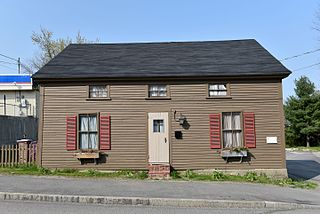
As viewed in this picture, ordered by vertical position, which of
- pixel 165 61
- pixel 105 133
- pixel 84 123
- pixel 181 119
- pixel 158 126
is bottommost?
pixel 105 133

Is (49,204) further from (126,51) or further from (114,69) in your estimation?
(126,51)

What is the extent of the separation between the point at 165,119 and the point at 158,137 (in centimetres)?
85

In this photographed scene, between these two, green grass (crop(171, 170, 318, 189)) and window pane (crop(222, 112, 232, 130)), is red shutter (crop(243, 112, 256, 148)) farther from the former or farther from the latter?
green grass (crop(171, 170, 318, 189))

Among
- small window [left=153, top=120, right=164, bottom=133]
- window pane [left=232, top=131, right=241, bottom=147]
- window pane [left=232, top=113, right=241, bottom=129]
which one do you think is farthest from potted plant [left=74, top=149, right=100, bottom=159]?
window pane [left=232, top=113, right=241, bottom=129]

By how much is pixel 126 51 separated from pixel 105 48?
141cm

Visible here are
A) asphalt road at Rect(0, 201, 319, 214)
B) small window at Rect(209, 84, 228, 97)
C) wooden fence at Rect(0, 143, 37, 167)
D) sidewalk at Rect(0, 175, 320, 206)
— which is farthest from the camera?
wooden fence at Rect(0, 143, 37, 167)

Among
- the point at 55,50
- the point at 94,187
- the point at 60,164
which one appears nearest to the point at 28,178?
the point at 60,164

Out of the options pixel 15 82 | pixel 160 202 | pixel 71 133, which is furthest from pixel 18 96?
pixel 160 202

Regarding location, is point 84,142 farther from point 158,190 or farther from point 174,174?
point 158,190

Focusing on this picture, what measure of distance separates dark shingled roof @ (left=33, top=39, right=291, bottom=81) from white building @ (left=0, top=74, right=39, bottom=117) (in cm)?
1428

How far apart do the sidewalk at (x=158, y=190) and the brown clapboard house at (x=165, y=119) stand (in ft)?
6.90

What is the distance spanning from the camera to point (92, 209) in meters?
8.83

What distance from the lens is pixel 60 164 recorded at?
614 inches

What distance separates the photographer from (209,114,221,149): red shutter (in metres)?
15.4
